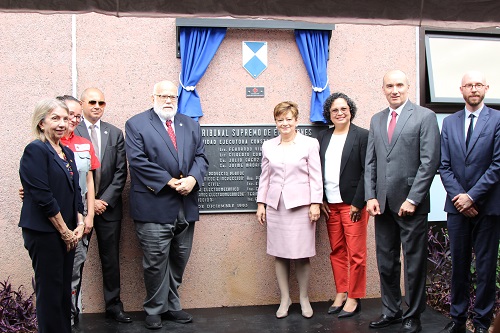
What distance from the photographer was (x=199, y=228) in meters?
5.39

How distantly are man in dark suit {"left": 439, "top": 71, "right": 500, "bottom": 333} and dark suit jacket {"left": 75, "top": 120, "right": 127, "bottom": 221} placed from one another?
9.50ft

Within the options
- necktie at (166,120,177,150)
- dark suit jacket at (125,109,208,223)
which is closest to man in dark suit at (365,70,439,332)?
dark suit jacket at (125,109,208,223)

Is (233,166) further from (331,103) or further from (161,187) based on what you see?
(331,103)

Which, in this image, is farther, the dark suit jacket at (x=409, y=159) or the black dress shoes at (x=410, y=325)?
the black dress shoes at (x=410, y=325)

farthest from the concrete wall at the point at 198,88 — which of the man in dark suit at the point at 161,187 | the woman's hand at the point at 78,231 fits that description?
the woman's hand at the point at 78,231

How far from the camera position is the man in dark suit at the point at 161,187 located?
15.1ft

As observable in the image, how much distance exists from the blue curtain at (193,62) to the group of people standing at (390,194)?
36.1 inches

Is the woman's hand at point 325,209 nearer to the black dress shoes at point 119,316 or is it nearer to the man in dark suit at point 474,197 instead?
the man in dark suit at point 474,197

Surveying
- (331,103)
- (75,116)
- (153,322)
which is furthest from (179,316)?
(331,103)

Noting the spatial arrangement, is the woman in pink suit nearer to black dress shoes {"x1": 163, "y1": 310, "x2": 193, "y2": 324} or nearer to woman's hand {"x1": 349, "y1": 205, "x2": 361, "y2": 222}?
woman's hand {"x1": 349, "y1": 205, "x2": 361, "y2": 222}

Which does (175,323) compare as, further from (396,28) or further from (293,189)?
(396,28)

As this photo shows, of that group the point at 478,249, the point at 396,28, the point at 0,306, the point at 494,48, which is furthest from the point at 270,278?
the point at 494,48

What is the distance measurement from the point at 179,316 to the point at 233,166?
1.63 meters

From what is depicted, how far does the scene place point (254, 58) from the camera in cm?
546
